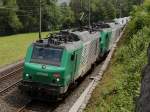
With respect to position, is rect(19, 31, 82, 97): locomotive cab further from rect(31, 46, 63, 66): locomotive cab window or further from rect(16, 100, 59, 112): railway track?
rect(16, 100, 59, 112): railway track

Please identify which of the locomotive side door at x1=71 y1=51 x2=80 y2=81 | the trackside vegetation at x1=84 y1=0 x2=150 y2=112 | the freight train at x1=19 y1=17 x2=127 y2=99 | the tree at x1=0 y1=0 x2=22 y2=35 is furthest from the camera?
the tree at x1=0 y1=0 x2=22 y2=35

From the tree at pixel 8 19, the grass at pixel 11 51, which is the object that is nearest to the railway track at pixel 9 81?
the grass at pixel 11 51

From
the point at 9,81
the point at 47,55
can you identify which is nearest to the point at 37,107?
the point at 47,55

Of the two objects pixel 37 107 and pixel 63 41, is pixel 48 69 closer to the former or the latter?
pixel 37 107

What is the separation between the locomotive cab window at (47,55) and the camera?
1628 centimetres

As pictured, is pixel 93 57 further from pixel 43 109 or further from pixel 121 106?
pixel 121 106

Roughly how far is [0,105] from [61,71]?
302cm

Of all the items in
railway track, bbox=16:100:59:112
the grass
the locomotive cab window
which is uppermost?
the locomotive cab window

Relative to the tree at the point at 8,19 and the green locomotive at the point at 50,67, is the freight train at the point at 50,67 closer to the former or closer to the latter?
the green locomotive at the point at 50,67

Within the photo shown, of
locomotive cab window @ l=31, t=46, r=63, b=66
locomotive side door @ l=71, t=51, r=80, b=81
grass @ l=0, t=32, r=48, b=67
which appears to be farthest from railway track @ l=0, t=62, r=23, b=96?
grass @ l=0, t=32, r=48, b=67

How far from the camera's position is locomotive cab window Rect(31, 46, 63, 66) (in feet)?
53.4

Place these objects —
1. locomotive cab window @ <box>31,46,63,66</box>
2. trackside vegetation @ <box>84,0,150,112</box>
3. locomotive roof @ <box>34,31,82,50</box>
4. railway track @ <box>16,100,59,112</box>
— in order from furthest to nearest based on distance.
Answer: locomotive roof @ <box>34,31,82,50</box> < locomotive cab window @ <box>31,46,63,66</box> < railway track @ <box>16,100,59,112</box> < trackside vegetation @ <box>84,0,150,112</box>

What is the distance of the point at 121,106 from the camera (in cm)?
1056

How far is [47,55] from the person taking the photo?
54.0 ft
